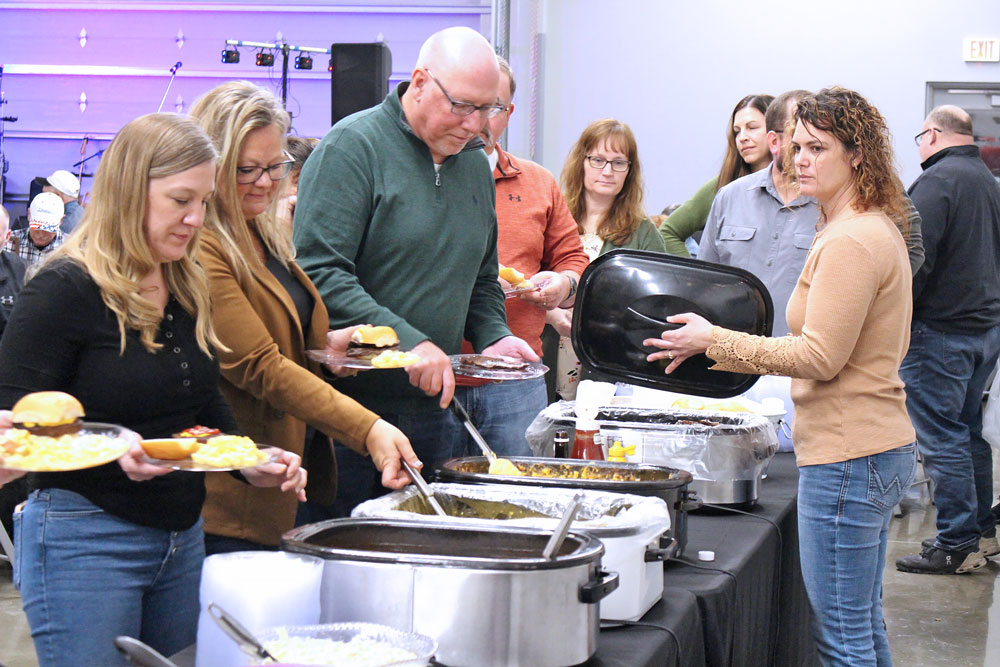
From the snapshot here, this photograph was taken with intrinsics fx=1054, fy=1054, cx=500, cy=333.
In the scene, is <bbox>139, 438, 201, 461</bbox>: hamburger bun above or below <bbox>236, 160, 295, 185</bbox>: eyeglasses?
below

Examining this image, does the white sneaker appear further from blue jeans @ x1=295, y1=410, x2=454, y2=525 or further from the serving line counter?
blue jeans @ x1=295, y1=410, x2=454, y2=525

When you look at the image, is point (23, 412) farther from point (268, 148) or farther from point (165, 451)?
point (268, 148)

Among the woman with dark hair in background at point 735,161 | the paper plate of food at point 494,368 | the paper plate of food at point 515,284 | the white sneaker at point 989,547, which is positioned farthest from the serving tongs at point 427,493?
the white sneaker at point 989,547

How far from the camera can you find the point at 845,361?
1730 mm

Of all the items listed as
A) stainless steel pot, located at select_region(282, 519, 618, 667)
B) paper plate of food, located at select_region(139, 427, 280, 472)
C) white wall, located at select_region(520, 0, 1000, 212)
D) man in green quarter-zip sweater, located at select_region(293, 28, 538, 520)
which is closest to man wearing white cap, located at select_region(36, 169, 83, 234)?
white wall, located at select_region(520, 0, 1000, 212)

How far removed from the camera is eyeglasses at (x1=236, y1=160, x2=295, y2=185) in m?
1.55

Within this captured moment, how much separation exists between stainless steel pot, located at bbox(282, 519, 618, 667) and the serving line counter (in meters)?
0.11

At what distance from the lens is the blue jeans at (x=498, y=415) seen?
209cm

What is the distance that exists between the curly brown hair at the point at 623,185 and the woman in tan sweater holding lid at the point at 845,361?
4.08 ft

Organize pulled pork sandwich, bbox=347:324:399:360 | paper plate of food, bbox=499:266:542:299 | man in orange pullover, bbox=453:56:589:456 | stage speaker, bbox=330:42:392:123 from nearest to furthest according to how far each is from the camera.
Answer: pulled pork sandwich, bbox=347:324:399:360
paper plate of food, bbox=499:266:542:299
man in orange pullover, bbox=453:56:589:456
stage speaker, bbox=330:42:392:123

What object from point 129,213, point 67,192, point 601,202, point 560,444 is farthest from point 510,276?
point 67,192

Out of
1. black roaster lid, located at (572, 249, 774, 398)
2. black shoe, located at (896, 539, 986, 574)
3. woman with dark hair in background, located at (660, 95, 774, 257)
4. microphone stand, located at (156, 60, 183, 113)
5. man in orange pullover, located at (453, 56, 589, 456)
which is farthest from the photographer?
microphone stand, located at (156, 60, 183, 113)

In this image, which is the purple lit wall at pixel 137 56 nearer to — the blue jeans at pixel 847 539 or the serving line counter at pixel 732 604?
the serving line counter at pixel 732 604

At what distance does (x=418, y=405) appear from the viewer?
193 centimetres
